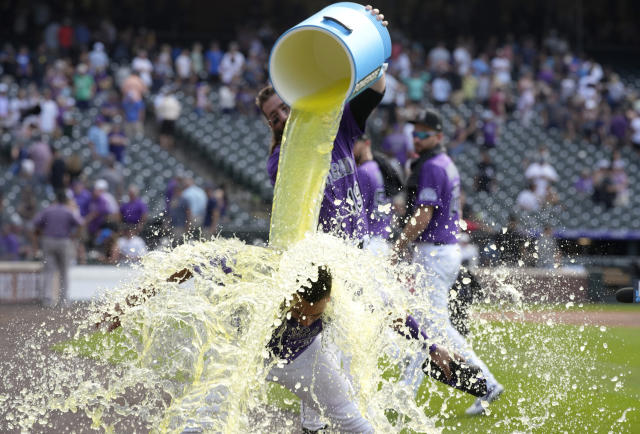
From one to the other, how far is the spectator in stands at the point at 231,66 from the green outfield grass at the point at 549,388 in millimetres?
12135

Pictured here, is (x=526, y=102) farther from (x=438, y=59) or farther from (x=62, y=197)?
(x=62, y=197)

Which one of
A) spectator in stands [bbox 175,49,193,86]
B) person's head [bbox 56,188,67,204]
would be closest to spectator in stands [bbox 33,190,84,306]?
person's head [bbox 56,188,67,204]

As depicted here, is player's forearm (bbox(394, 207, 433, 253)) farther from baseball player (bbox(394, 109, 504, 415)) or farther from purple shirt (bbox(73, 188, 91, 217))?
purple shirt (bbox(73, 188, 91, 217))

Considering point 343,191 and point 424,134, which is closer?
point 343,191

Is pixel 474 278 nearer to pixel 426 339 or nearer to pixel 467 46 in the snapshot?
pixel 426 339

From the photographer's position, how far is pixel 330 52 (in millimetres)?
5246

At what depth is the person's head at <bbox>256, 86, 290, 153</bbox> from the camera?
5340 millimetres

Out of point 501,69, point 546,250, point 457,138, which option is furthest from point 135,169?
point 501,69

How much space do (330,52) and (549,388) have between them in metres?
3.50

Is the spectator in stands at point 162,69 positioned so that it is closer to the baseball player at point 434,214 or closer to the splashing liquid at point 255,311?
the baseball player at point 434,214

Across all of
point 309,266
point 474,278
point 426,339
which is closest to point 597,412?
point 474,278

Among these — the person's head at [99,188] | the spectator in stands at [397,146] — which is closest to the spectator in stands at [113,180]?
the person's head at [99,188]

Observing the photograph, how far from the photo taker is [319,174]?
4816 millimetres

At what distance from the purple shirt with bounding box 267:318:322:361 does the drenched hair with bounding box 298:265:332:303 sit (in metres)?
0.19
